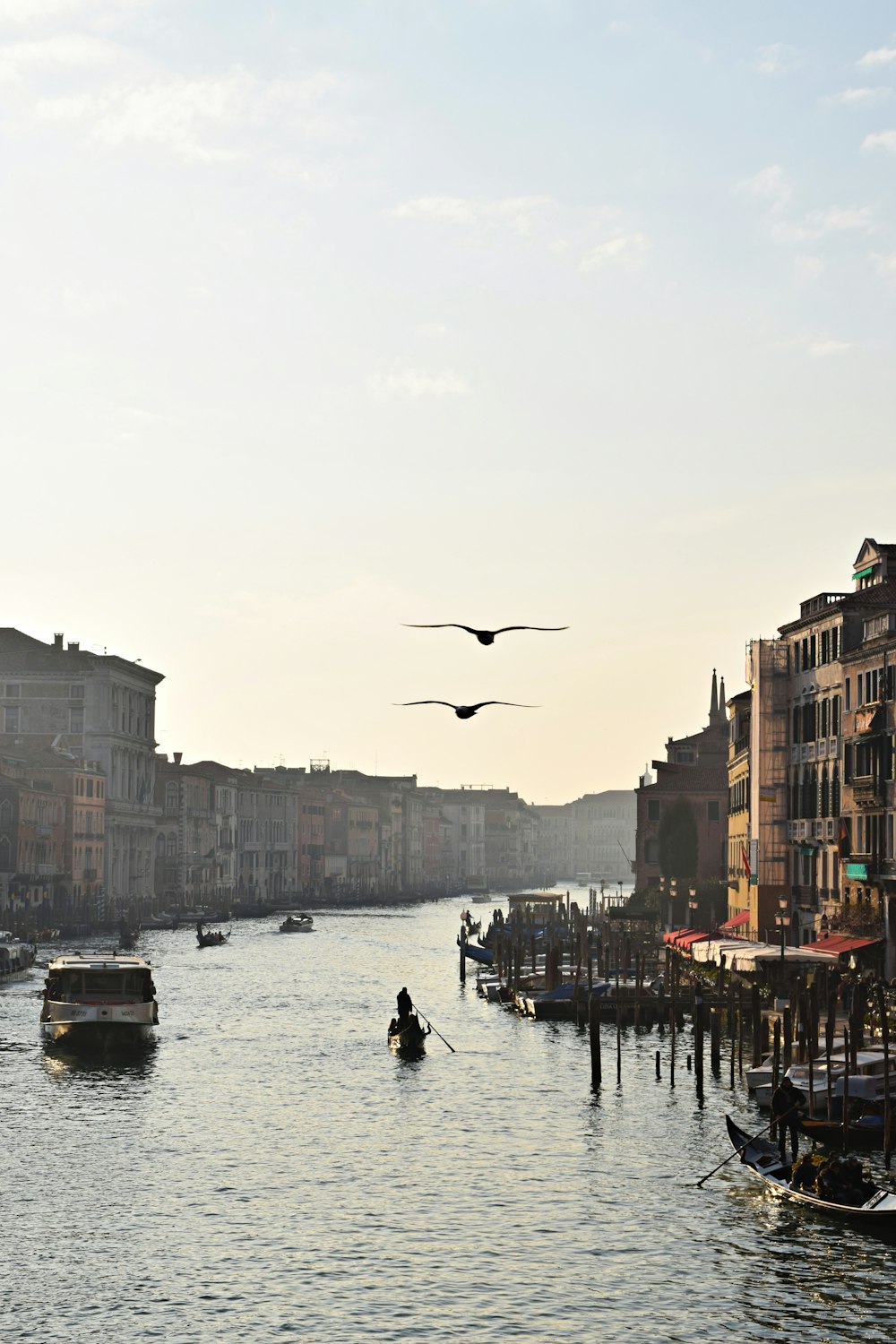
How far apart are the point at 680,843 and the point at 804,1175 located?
8143 centimetres

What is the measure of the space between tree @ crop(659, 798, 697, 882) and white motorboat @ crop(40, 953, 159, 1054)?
60.2m

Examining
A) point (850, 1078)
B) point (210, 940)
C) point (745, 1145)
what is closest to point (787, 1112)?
point (745, 1145)

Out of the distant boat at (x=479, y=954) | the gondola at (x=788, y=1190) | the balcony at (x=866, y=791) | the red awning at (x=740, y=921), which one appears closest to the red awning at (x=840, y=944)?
the balcony at (x=866, y=791)

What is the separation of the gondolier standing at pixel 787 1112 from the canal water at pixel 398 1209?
3.77ft

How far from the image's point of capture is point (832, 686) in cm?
6888

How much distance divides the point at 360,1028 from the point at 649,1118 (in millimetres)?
22999

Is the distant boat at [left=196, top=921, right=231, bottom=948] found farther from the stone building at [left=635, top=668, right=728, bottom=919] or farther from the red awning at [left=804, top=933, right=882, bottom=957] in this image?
the red awning at [left=804, top=933, right=882, bottom=957]

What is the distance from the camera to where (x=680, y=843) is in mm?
113250

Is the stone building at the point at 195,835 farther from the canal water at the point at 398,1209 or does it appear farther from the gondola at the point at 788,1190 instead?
the gondola at the point at 788,1190

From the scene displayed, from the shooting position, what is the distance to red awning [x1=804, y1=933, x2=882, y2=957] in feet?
192

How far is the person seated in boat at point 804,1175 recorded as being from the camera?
32.0 metres

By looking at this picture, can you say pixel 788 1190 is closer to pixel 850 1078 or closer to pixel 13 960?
pixel 850 1078

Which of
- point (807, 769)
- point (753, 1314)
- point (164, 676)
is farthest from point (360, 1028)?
point (164, 676)

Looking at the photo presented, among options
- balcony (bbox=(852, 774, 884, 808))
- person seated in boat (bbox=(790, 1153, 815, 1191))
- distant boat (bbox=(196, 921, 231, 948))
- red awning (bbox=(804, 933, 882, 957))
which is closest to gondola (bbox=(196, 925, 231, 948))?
distant boat (bbox=(196, 921, 231, 948))
